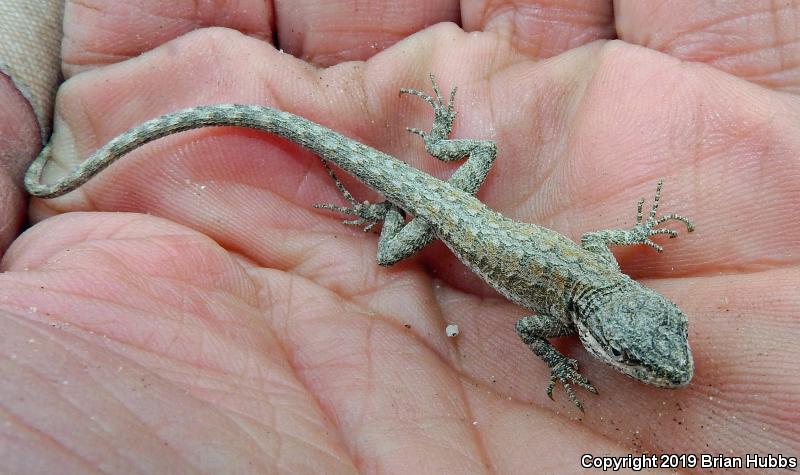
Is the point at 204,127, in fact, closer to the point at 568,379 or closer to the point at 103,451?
the point at 103,451

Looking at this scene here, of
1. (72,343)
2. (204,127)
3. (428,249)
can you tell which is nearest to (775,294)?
(428,249)

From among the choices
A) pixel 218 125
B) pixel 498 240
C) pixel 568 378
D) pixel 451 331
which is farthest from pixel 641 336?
pixel 218 125

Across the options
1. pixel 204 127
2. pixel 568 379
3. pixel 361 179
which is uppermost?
pixel 204 127

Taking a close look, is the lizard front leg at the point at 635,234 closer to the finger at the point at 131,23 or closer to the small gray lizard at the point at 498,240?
the small gray lizard at the point at 498,240

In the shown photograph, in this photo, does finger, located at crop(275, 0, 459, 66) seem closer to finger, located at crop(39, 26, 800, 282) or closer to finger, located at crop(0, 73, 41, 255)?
finger, located at crop(39, 26, 800, 282)

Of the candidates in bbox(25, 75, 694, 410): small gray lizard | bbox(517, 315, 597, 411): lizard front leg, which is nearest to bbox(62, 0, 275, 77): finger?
bbox(25, 75, 694, 410): small gray lizard
